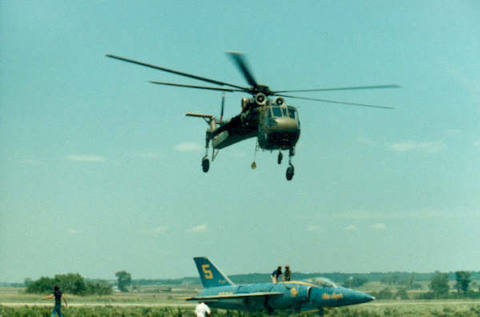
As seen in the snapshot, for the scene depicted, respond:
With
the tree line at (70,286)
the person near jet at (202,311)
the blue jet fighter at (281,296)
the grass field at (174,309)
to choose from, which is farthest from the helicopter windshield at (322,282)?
the tree line at (70,286)

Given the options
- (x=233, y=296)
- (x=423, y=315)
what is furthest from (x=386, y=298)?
(x=233, y=296)

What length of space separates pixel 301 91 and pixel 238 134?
527 centimetres

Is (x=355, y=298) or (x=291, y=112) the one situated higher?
(x=291, y=112)

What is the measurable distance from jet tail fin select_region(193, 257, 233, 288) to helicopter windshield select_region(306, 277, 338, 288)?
788 centimetres

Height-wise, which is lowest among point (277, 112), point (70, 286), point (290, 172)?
point (70, 286)

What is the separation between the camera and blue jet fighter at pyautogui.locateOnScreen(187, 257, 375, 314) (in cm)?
2869

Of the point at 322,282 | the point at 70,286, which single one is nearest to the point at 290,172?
the point at 322,282

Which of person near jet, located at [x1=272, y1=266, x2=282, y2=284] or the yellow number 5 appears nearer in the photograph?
person near jet, located at [x1=272, y1=266, x2=282, y2=284]

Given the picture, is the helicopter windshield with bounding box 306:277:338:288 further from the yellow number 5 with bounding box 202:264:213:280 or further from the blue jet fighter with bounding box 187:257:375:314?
the yellow number 5 with bounding box 202:264:213:280

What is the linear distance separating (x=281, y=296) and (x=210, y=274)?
7.81m

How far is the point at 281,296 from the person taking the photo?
100 feet

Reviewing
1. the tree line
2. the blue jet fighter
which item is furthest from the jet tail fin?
the tree line

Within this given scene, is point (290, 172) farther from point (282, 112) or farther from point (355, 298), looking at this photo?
point (355, 298)

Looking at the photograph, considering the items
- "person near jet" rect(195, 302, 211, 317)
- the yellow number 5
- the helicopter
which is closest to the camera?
"person near jet" rect(195, 302, 211, 317)
